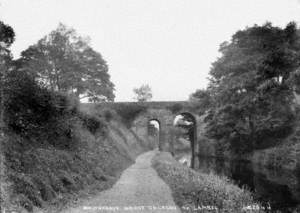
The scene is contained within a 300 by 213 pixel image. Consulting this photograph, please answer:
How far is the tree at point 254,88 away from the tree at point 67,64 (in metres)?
13.4

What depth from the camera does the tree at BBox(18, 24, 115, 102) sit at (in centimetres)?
3197

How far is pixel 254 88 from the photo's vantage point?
2434 cm

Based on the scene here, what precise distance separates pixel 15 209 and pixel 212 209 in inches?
177

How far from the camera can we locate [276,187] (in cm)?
1598

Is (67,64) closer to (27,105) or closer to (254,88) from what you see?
(254,88)

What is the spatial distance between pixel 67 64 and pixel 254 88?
62.0ft

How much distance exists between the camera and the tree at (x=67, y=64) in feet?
105

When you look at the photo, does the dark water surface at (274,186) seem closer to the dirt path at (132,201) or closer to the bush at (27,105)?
the dirt path at (132,201)

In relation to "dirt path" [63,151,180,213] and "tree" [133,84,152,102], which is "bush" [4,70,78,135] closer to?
"dirt path" [63,151,180,213]

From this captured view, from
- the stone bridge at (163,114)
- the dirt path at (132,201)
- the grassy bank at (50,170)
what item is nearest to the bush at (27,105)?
the grassy bank at (50,170)

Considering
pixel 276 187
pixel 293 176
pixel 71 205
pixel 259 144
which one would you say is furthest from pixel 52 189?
pixel 259 144

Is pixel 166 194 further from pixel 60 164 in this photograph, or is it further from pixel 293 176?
pixel 293 176

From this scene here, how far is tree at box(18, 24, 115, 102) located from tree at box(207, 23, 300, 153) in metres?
13.4

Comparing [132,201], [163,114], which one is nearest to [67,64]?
[163,114]
